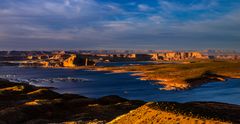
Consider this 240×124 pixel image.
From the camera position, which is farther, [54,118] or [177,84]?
[177,84]

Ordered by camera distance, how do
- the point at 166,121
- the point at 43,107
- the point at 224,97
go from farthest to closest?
the point at 224,97, the point at 43,107, the point at 166,121

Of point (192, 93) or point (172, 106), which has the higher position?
point (172, 106)

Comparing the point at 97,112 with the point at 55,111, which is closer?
the point at 97,112

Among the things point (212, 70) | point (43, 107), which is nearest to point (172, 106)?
point (43, 107)

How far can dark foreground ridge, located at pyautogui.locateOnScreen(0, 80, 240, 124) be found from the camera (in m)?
21.7

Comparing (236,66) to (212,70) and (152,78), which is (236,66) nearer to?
(212,70)

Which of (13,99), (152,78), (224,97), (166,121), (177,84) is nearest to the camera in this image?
(166,121)

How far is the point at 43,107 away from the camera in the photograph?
4512 cm

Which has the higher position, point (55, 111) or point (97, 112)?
point (97, 112)

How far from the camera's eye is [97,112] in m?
43.8

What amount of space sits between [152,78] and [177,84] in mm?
28031

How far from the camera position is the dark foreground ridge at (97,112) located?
21.7 meters

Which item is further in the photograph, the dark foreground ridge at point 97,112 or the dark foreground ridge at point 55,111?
the dark foreground ridge at point 55,111

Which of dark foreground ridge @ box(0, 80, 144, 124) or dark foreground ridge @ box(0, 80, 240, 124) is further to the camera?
dark foreground ridge @ box(0, 80, 144, 124)
